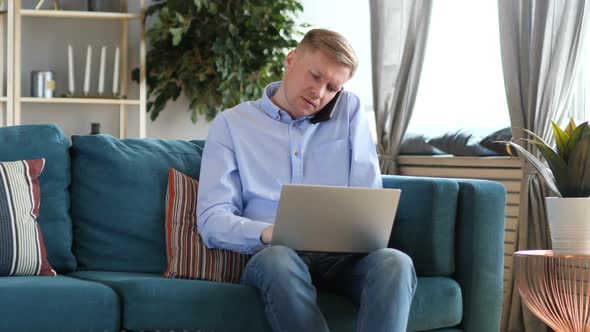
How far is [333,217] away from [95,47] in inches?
118

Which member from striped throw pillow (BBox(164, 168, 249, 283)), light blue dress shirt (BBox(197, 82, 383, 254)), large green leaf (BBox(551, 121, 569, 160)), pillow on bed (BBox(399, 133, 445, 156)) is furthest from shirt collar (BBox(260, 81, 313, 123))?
pillow on bed (BBox(399, 133, 445, 156))

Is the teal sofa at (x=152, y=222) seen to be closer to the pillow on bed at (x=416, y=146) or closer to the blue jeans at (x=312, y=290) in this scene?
the blue jeans at (x=312, y=290)

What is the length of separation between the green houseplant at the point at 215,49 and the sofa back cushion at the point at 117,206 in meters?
1.87

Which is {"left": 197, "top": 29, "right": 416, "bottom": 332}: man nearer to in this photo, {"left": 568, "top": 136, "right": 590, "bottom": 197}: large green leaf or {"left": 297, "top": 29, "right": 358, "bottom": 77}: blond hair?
{"left": 297, "top": 29, "right": 358, "bottom": 77}: blond hair

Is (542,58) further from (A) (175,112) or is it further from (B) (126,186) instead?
(A) (175,112)

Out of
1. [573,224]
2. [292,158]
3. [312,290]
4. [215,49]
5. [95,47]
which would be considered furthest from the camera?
[95,47]

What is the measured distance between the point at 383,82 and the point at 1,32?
2.00 m

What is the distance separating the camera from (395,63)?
162 inches

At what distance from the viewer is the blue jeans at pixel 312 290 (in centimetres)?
193

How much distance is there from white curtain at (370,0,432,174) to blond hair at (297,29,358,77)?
1676 millimetres

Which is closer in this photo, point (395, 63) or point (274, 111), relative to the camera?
point (274, 111)

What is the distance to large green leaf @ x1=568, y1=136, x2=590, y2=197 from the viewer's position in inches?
101

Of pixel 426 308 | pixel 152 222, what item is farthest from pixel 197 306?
pixel 426 308

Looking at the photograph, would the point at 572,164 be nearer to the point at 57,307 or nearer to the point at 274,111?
the point at 274,111
